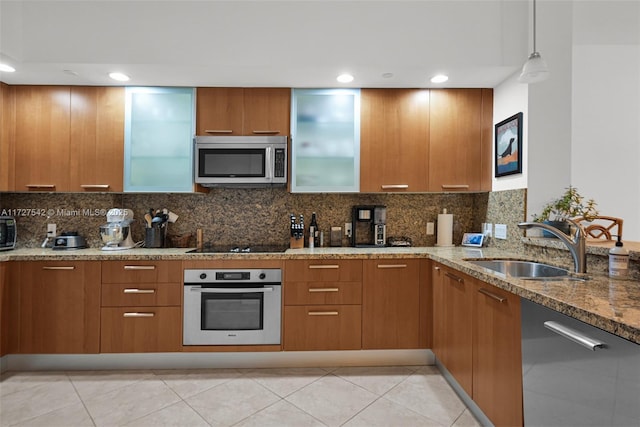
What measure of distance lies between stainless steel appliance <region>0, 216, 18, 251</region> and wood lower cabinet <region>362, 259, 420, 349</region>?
Result: 114 inches

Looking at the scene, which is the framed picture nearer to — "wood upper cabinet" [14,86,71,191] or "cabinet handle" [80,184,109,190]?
"cabinet handle" [80,184,109,190]

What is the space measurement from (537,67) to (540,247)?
1.14m

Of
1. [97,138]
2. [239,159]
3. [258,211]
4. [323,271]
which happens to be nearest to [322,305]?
[323,271]

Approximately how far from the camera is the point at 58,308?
97.9 inches

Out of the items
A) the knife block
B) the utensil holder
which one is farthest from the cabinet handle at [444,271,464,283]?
the utensil holder

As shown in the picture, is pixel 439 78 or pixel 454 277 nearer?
pixel 454 277

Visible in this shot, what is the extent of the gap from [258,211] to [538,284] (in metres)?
2.32

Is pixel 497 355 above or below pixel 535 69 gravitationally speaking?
below

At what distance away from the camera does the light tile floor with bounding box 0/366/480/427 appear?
6.36 ft

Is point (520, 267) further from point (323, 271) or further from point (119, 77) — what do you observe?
point (119, 77)

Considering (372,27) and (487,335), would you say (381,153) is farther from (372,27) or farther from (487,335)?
(487,335)

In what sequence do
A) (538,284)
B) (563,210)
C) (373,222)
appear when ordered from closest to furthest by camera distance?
(538,284) → (563,210) → (373,222)

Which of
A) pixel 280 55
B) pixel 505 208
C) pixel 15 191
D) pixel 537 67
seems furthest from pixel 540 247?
pixel 15 191

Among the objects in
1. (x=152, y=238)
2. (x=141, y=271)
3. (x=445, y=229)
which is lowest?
(x=141, y=271)
